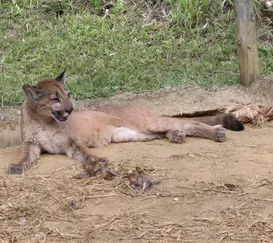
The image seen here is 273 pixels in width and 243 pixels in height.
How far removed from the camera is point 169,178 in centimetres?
670

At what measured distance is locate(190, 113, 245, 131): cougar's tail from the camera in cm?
842

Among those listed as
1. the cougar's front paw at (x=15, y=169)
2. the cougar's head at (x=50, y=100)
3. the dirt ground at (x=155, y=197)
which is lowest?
the dirt ground at (x=155, y=197)

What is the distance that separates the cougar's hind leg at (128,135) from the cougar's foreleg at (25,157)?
38.9 inches

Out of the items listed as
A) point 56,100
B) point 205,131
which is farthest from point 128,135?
point 56,100

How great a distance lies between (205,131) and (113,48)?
2.97m

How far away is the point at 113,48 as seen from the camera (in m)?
10.7

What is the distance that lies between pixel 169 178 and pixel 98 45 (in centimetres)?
448

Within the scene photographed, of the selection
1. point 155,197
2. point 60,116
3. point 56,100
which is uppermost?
point 56,100

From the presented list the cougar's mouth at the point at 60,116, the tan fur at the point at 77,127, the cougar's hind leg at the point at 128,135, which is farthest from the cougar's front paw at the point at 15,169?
the cougar's hind leg at the point at 128,135

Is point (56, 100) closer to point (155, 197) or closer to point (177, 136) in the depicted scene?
point (177, 136)

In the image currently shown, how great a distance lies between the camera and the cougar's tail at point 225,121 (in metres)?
8.42

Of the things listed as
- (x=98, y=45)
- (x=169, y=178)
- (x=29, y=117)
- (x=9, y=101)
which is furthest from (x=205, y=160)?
(x=98, y=45)

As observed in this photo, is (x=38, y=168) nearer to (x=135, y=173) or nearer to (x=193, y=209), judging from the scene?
(x=135, y=173)

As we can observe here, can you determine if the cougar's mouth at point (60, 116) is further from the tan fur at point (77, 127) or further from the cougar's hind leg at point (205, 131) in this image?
the cougar's hind leg at point (205, 131)
